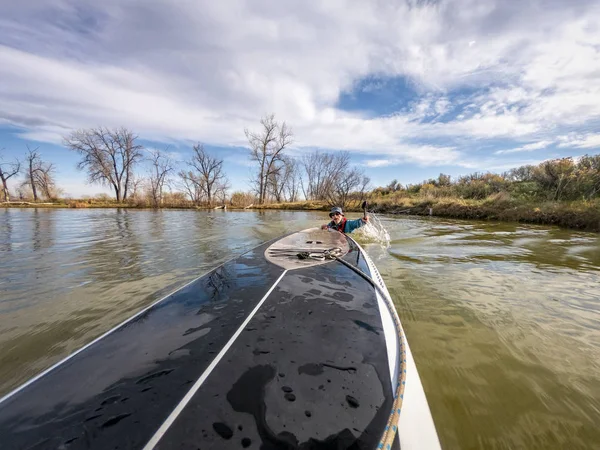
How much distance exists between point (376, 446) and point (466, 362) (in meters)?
1.69

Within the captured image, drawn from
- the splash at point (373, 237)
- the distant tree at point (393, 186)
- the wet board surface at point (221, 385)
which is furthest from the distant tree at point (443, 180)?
the wet board surface at point (221, 385)

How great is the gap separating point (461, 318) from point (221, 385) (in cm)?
285

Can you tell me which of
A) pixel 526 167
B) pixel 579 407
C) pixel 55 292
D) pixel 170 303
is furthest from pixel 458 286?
pixel 526 167

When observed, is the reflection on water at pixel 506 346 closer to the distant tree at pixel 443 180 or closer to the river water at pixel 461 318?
the river water at pixel 461 318

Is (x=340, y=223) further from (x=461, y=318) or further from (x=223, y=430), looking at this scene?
Result: (x=223, y=430)

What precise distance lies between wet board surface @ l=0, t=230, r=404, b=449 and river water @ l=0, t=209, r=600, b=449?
→ 798 mm

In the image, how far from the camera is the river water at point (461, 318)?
63.4 inches

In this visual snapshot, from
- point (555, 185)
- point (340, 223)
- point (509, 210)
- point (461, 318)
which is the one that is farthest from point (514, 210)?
point (461, 318)

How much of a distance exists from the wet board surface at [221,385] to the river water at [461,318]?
798 millimetres

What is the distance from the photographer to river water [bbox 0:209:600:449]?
1609 millimetres

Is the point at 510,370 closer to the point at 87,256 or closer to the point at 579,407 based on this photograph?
the point at 579,407

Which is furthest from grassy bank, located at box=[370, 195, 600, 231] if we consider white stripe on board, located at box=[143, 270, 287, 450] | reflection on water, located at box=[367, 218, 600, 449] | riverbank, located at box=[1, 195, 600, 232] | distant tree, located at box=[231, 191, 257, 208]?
distant tree, located at box=[231, 191, 257, 208]

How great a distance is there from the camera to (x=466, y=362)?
2.10 m

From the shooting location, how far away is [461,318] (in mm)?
2836
